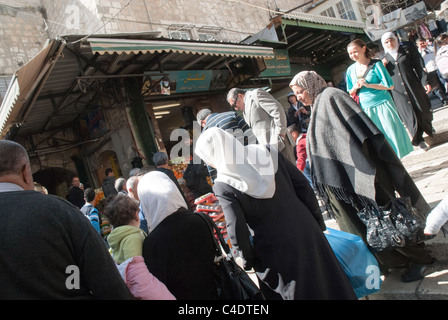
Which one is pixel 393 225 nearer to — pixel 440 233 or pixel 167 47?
pixel 440 233

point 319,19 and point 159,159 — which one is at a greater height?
point 319,19

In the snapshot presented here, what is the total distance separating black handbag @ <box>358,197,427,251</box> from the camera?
7.17ft

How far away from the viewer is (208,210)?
433cm

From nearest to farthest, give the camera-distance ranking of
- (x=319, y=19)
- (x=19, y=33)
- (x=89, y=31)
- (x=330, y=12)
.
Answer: (x=89, y=31) → (x=19, y=33) → (x=319, y=19) → (x=330, y=12)

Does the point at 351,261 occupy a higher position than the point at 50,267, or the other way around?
the point at 50,267

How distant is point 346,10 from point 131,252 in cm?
2011

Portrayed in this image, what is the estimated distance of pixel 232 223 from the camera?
1926 millimetres

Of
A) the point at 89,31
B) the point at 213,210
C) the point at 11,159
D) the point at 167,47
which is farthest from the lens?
the point at 89,31

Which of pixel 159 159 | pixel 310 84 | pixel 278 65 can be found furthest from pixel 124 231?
pixel 278 65

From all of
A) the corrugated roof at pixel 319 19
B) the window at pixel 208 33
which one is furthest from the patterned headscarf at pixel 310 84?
the window at pixel 208 33

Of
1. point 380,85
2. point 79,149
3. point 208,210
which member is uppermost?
point 79,149

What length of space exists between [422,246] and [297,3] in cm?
2007
